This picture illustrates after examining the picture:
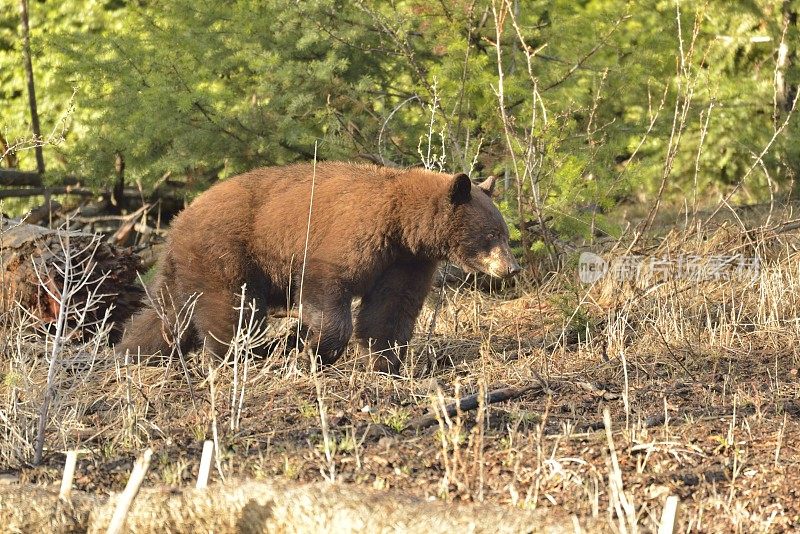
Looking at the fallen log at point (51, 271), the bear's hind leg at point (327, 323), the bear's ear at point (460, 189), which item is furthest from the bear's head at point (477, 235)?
the fallen log at point (51, 271)

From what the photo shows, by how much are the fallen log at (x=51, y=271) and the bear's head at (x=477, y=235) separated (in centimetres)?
250

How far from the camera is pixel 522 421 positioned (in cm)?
513

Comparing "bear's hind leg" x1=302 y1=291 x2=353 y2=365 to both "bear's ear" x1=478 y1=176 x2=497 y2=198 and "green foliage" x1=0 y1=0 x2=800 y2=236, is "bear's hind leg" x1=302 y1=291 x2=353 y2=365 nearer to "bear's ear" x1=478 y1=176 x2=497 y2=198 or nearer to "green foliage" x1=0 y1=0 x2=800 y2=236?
"bear's ear" x1=478 y1=176 x2=497 y2=198

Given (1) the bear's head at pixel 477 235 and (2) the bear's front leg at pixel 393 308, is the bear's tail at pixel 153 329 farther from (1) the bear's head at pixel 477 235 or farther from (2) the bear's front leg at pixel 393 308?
(1) the bear's head at pixel 477 235

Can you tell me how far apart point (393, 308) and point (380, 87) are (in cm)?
346

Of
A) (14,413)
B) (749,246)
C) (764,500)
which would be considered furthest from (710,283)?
(14,413)

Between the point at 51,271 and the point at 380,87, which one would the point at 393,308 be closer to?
the point at 51,271

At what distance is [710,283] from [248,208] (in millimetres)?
3784

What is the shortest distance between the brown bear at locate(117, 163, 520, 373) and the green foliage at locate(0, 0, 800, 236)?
4.48 feet

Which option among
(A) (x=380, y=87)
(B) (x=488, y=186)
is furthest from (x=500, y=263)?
(A) (x=380, y=87)

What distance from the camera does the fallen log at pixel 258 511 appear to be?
12.2 ft

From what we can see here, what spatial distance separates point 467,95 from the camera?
942 centimetres

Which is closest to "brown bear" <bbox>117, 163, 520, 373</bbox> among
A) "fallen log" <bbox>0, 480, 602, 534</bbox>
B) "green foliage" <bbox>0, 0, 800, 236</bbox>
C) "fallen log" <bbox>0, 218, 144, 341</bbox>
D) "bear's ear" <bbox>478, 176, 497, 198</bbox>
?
"bear's ear" <bbox>478, 176, 497, 198</bbox>

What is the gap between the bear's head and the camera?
730 centimetres
